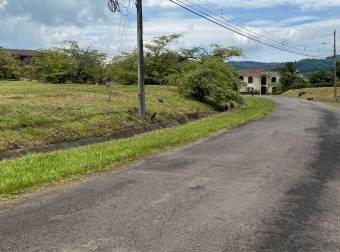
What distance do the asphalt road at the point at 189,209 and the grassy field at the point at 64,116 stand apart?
4822 millimetres

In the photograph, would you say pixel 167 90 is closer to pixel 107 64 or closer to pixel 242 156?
pixel 107 64

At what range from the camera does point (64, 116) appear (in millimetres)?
19359

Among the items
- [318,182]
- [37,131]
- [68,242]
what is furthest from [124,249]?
[37,131]

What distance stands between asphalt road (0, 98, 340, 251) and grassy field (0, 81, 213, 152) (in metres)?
4.82

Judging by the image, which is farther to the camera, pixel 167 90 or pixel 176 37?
pixel 176 37

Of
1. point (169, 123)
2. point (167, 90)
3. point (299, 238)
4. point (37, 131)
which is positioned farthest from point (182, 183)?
point (167, 90)

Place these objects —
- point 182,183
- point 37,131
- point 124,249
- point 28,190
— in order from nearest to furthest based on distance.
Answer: point 124,249 < point 28,190 < point 182,183 < point 37,131

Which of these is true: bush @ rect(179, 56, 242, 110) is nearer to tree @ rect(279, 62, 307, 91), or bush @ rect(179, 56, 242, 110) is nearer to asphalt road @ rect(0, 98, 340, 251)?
asphalt road @ rect(0, 98, 340, 251)

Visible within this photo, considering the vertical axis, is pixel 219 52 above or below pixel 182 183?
above

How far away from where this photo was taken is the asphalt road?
A: 611cm

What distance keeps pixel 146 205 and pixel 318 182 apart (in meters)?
3.78

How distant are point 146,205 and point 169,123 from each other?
17.5 metres

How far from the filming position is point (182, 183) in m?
9.64

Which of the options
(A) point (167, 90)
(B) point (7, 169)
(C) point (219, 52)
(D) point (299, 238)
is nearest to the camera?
(D) point (299, 238)
